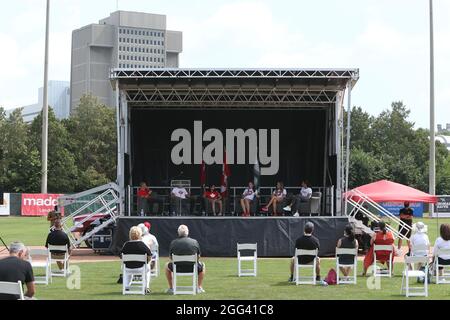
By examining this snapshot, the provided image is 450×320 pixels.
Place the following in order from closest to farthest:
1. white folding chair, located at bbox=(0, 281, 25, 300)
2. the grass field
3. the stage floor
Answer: white folding chair, located at bbox=(0, 281, 25, 300), the grass field, the stage floor

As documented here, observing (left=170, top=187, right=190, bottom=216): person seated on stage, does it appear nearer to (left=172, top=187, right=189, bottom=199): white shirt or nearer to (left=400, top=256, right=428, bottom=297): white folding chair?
(left=172, top=187, right=189, bottom=199): white shirt

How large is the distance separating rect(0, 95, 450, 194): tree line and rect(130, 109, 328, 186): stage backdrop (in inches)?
1591

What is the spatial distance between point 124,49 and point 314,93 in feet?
460

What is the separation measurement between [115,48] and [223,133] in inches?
5355

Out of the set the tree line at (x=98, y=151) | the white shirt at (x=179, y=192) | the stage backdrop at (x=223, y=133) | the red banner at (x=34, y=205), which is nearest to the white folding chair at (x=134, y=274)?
the white shirt at (x=179, y=192)

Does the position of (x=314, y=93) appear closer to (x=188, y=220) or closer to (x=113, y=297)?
(x=188, y=220)

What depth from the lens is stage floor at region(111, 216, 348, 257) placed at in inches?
990

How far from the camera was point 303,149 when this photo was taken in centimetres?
3044

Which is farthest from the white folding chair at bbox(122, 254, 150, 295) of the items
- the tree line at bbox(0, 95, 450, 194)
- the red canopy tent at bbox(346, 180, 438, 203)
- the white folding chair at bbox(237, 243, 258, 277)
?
the tree line at bbox(0, 95, 450, 194)

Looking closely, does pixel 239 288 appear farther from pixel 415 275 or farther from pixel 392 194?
pixel 392 194

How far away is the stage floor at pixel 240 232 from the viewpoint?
82.5 ft

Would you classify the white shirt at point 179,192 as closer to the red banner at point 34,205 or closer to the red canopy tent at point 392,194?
the red canopy tent at point 392,194

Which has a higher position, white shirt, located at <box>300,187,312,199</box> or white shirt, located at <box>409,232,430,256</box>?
white shirt, located at <box>300,187,312,199</box>

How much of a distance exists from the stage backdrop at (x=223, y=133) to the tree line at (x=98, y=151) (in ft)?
133
